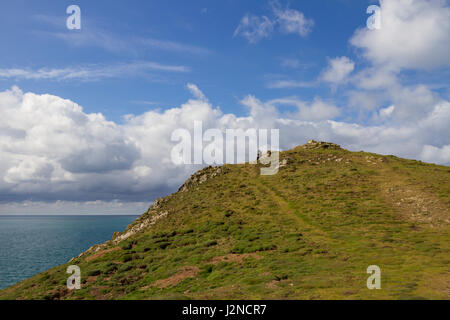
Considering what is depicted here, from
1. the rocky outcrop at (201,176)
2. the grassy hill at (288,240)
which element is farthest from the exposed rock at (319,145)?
the rocky outcrop at (201,176)

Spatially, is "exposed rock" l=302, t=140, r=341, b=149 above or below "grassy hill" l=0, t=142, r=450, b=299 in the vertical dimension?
above

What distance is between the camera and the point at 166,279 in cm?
3400

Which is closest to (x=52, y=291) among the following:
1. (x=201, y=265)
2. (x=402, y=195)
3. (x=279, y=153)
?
(x=201, y=265)

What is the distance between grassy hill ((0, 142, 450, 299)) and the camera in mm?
25016

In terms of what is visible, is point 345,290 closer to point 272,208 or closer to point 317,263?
point 317,263

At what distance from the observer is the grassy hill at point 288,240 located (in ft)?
82.1

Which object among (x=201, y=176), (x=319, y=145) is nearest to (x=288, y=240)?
(x=201, y=176)

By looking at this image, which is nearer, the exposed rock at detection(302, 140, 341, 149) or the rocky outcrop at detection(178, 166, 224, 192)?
the rocky outcrop at detection(178, 166, 224, 192)

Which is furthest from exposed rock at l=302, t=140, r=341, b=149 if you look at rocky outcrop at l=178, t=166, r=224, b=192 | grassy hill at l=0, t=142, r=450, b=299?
rocky outcrop at l=178, t=166, r=224, b=192

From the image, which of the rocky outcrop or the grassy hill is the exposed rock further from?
the rocky outcrop

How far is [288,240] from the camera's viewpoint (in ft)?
136

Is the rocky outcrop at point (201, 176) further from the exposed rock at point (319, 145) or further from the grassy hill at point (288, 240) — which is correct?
the exposed rock at point (319, 145)

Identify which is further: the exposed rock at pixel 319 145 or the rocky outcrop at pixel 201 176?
the exposed rock at pixel 319 145
